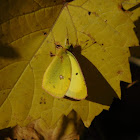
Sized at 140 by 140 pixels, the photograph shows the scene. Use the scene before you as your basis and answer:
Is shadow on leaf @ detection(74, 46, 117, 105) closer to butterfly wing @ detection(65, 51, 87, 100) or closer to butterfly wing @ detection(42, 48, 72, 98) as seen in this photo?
butterfly wing @ detection(65, 51, 87, 100)

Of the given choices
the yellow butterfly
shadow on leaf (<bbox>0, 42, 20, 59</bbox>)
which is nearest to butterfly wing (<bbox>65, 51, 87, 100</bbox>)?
the yellow butterfly

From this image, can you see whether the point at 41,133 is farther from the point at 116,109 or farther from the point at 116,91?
the point at 116,91

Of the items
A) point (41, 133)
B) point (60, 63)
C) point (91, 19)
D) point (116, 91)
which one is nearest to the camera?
point (91, 19)

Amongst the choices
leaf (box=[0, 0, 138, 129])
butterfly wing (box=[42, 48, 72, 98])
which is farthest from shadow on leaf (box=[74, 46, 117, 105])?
butterfly wing (box=[42, 48, 72, 98])

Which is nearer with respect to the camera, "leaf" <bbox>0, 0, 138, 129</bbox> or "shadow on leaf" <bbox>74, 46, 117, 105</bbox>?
"leaf" <bbox>0, 0, 138, 129</bbox>

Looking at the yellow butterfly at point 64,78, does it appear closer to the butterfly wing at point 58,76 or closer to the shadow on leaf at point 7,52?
the butterfly wing at point 58,76

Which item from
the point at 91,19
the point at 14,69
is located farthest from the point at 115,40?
the point at 14,69

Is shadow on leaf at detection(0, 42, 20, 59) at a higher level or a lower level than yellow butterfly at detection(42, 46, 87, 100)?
higher
